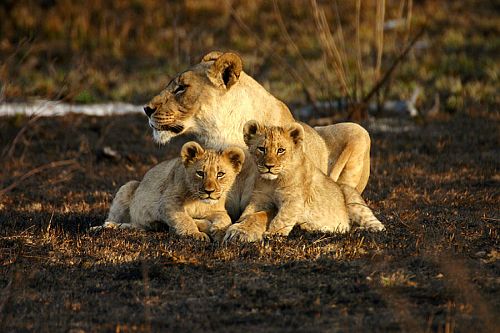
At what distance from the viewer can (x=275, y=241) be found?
813cm

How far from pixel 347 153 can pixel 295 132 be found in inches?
87.6

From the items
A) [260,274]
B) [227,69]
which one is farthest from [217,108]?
[260,274]

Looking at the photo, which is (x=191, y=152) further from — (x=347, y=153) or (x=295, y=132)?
(x=347, y=153)

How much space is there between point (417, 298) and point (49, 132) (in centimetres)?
1091

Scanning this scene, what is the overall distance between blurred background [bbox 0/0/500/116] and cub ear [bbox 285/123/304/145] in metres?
7.90

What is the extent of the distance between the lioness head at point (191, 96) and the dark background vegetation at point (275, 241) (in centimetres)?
90

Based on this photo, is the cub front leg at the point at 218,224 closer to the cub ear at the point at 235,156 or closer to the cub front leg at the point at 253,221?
the cub front leg at the point at 253,221

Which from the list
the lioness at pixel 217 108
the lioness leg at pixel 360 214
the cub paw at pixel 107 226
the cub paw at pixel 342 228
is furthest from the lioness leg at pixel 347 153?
the cub paw at pixel 107 226

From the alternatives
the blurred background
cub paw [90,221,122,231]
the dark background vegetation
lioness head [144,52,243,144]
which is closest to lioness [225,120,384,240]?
the dark background vegetation

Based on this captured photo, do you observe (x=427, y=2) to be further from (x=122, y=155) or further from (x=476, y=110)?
(x=122, y=155)

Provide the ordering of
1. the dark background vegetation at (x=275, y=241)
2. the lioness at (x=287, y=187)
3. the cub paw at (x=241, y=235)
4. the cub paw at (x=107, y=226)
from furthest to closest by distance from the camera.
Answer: the cub paw at (x=107, y=226) → the lioness at (x=287, y=187) → the cub paw at (x=241, y=235) → the dark background vegetation at (x=275, y=241)

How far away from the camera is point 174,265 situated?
7.67 m

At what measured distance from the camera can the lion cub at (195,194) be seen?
8.39 metres

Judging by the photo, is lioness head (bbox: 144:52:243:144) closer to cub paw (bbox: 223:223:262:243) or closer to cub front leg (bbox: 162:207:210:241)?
cub front leg (bbox: 162:207:210:241)
